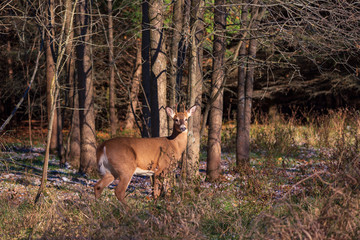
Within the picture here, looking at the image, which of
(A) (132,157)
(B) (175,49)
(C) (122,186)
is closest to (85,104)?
(B) (175,49)

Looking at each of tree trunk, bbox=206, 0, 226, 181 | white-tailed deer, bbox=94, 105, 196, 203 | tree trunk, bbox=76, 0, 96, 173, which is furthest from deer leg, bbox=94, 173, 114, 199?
tree trunk, bbox=76, 0, 96, 173

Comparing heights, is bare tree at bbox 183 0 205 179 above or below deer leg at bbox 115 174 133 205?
above

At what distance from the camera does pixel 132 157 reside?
8102 mm

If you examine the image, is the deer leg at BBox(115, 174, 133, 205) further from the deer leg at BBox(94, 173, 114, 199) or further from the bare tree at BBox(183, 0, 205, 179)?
the bare tree at BBox(183, 0, 205, 179)

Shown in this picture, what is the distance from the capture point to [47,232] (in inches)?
210

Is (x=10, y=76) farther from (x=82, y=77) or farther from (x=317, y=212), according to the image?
(x=317, y=212)

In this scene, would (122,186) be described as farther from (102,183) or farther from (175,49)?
(175,49)

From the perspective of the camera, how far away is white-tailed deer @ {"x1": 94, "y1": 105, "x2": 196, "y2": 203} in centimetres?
802

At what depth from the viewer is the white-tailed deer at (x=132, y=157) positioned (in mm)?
8023

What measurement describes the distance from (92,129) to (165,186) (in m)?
6.37

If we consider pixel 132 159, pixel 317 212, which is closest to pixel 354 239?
pixel 317 212

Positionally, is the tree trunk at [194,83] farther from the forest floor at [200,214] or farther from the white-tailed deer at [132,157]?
the forest floor at [200,214]

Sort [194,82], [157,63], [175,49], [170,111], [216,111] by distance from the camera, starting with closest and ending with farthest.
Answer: [194,82], [170,111], [157,63], [175,49], [216,111]

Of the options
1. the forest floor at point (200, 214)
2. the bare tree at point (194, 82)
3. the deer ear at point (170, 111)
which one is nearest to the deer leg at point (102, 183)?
the forest floor at point (200, 214)
